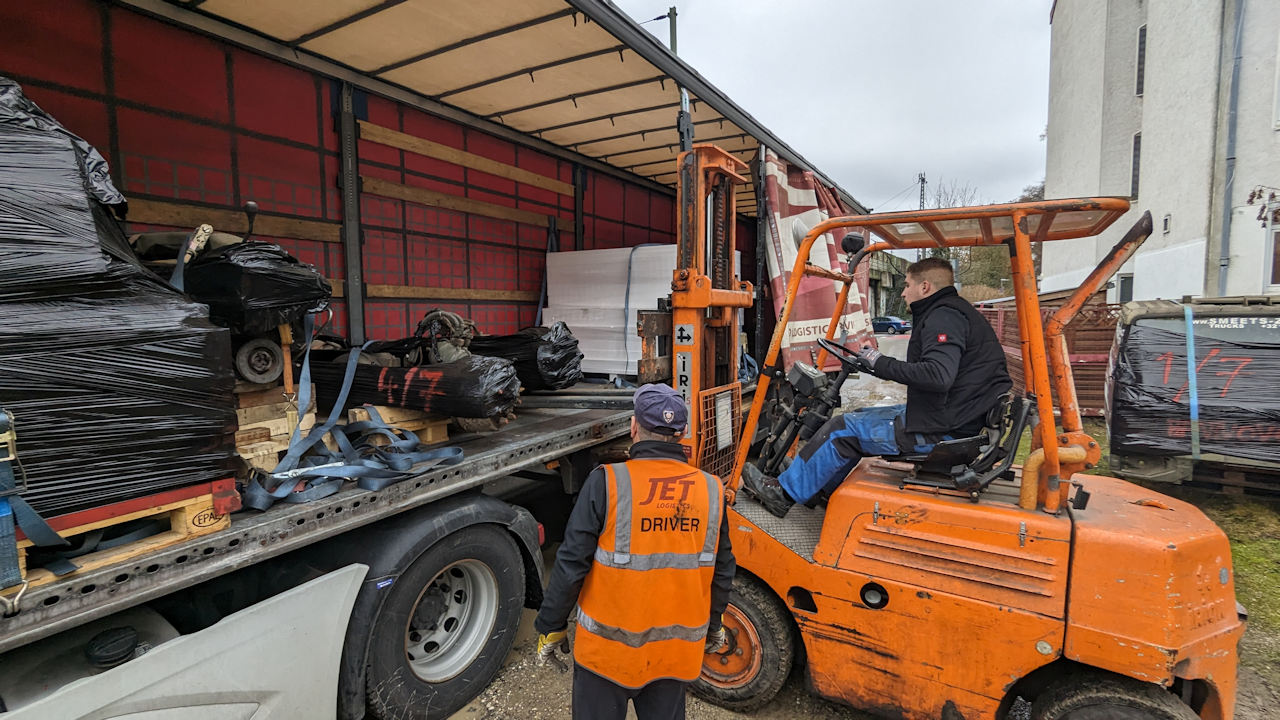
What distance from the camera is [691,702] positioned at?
3146 millimetres

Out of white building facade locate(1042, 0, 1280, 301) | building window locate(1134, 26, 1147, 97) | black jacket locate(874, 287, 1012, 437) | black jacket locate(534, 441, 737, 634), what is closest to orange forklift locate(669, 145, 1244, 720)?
black jacket locate(874, 287, 1012, 437)

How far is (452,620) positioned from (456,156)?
4577 millimetres

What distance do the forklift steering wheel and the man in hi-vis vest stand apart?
99 cm

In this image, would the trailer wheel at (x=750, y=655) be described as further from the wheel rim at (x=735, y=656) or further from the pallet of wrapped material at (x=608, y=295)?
the pallet of wrapped material at (x=608, y=295)

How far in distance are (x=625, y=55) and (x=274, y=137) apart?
9.23 ft

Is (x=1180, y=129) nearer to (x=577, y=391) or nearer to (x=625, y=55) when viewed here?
(x=625, y=55)

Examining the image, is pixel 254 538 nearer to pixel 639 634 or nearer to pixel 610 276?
pixel 639 634

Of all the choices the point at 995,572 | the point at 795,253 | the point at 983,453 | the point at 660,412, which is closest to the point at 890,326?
the point at 795,253

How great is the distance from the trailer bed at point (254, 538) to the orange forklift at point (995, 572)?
132 cm

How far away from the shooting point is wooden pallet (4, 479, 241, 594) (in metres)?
1.69

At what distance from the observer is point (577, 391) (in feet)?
16.7

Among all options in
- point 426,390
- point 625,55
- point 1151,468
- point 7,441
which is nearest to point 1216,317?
point 1151,468

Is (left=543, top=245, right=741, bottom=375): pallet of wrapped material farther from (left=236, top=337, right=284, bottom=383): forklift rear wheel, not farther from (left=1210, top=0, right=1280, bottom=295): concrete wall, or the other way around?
(left=1210, top=0, right=1280, bottom=295): concrete wall

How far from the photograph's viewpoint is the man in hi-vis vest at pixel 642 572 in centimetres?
196
